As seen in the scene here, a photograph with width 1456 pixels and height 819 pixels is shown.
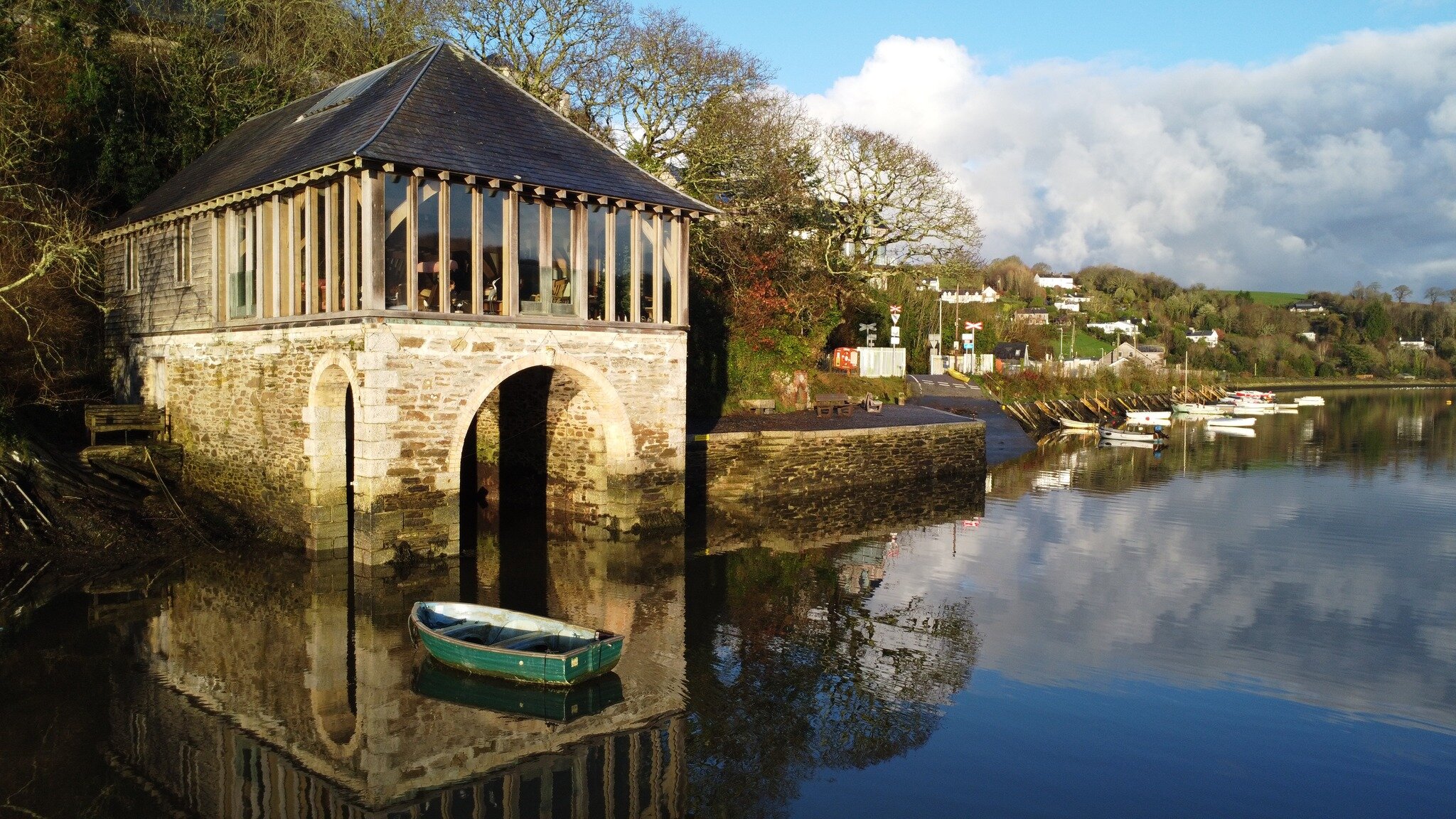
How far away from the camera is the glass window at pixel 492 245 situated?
45.6 ft

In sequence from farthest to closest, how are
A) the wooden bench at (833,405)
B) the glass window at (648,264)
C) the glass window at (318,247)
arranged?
the wooden bench at (833,405) < the glass window at (648,264) < the glass window at (318,247)

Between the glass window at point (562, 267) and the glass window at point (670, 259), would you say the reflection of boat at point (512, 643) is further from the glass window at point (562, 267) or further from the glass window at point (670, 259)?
the glass window at point (670, 259)

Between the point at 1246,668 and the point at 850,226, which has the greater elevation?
the point at 850,226

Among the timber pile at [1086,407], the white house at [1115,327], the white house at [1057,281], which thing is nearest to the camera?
the timber pile at [1086,407]

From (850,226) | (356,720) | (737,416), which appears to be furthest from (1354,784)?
(850,226)

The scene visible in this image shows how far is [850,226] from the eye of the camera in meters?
31.2

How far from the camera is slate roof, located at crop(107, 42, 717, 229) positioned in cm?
1330

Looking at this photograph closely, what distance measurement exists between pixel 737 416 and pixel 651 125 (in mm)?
7358

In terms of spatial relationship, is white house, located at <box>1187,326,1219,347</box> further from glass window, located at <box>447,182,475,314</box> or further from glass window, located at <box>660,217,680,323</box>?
glass window, located at <box>447,182,475,314</box>

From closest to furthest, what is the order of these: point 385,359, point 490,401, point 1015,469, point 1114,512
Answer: point 385,359 < point 490,401 < point 1114,512 < point 1015,469

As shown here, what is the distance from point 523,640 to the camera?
9.84 m

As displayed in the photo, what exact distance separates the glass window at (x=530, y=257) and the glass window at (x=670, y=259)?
8.00 feet

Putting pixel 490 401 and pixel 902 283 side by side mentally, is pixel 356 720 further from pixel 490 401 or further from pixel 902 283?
pixel 902 283

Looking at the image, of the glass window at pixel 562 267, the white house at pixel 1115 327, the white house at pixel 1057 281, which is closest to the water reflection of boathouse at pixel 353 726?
the glass window at pixel 562 267
